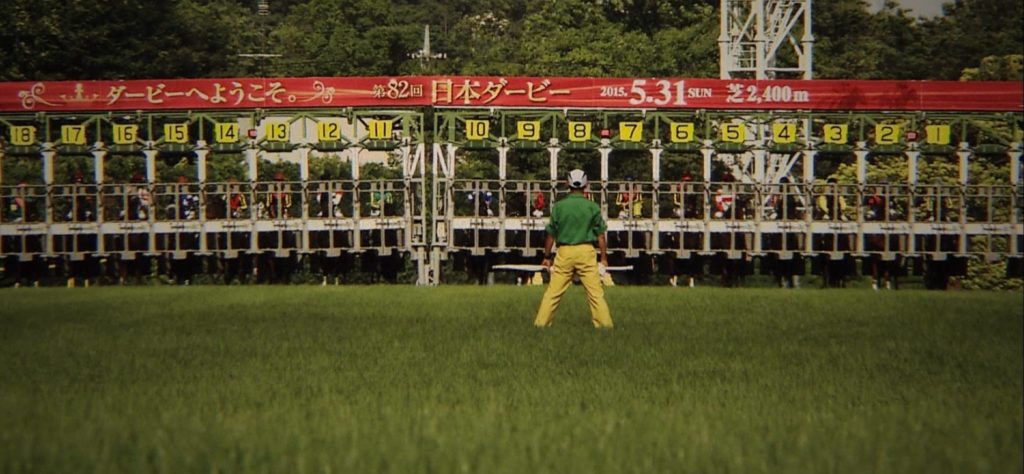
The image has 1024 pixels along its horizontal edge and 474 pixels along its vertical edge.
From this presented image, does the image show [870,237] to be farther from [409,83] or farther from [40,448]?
[40,448]

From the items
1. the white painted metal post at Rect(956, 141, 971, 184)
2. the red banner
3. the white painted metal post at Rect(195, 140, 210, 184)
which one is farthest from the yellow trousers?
the white painted metal post at Rect(195, 140, 210, 184)

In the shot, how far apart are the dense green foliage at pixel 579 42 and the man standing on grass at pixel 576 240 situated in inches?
1642

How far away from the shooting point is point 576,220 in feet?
69.0

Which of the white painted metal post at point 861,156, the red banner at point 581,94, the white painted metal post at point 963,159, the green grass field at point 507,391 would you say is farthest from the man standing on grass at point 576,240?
the red banner at point 581,94

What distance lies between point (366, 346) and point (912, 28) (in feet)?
245

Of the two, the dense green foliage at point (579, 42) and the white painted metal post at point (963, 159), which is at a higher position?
the dense green foliage at point (579, 42)

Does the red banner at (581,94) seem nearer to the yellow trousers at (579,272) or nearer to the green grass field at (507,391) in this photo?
the green grass field at (507,391)

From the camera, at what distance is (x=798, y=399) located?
13914mm

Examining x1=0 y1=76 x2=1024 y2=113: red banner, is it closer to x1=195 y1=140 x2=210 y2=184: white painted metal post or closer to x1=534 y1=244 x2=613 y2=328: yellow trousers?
x1=195 y1=140 x2=210 y2=184: white painted metal post

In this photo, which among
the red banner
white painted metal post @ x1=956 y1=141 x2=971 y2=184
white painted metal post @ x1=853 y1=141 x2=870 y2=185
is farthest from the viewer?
the red banner

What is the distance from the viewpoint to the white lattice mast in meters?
64.7

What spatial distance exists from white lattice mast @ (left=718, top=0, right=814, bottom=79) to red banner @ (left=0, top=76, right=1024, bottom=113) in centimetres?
1686

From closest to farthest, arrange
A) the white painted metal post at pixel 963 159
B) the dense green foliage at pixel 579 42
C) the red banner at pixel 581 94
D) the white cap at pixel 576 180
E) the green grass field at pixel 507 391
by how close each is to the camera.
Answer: the green grass field at pixel 507 391 < the white cap at pixel 576 180 < the white painted metal post at pixel 963 159 < the red banner at pixel 581 94 < the dense green foliage at pixel 579 42

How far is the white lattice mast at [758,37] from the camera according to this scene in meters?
64.7
